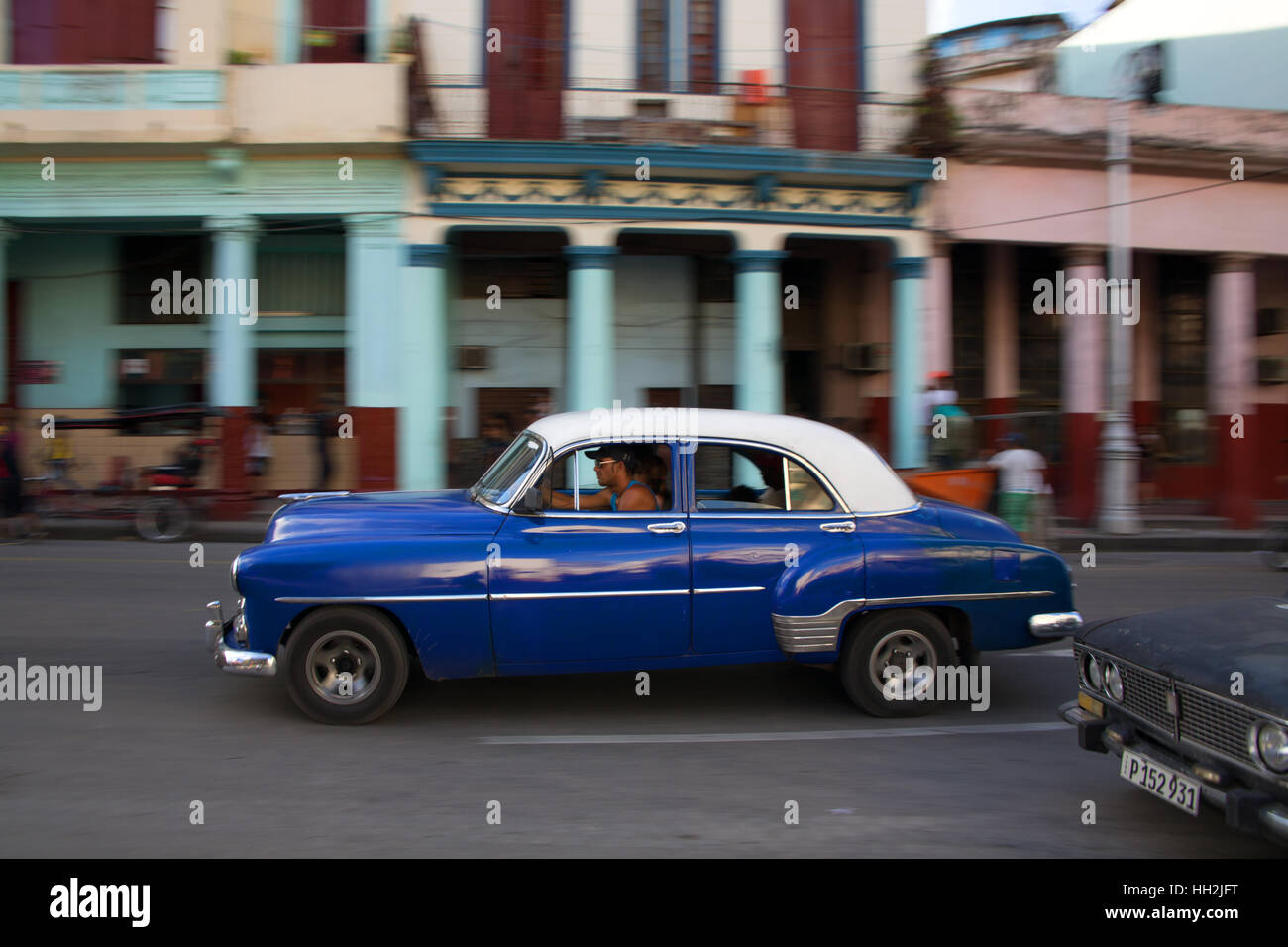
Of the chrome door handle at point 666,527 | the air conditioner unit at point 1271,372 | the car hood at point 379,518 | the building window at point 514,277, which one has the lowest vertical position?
the chrome door handle at point 666,527

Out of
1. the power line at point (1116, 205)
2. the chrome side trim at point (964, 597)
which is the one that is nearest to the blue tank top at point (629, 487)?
the chrome side trim at point (964, 597)

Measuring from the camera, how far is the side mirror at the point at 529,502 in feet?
18.3

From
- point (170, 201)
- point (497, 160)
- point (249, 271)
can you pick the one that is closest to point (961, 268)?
point (497, 160)

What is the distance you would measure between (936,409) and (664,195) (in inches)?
202

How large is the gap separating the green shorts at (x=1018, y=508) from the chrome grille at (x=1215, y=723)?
8942mm

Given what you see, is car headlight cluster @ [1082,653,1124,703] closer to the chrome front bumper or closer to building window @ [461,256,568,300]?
the chrome front bumper

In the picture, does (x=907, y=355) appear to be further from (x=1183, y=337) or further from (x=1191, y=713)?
(x=1191, y=713)

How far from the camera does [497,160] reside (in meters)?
15.7

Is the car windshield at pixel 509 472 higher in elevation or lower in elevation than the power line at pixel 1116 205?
lower

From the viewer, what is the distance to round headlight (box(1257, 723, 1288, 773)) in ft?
11.0

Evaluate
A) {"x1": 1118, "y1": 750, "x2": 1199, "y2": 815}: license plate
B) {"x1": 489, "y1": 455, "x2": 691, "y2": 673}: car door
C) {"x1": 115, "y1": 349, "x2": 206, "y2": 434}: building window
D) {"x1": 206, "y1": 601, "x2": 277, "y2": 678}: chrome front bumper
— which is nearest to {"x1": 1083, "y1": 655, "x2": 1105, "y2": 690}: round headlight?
{"x1": 1118, "y1": 750, "x2": 1199, "y2": 815}: license plate

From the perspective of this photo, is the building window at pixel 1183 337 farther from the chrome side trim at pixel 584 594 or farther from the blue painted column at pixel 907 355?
the chrome side trim at pixel 584 594

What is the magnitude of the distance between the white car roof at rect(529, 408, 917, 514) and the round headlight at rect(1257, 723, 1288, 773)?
8.58ft

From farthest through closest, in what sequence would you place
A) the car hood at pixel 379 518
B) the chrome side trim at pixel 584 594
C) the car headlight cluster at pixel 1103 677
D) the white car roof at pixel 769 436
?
the white car roof at pixel 769 436 < the car hood at pixel 379 518 < the chrome side trim at pixel 584 594 < the car headlight cluster at pixel 1103 677
